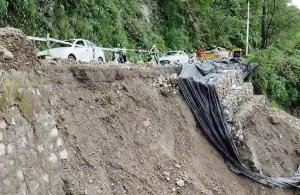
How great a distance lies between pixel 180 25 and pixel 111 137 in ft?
83.0

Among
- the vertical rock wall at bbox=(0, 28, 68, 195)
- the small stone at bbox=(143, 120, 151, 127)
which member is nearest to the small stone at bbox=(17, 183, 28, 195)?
the vertical rock wall at bbox=(0, 28, 68, 195)

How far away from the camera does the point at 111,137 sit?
29.3ft

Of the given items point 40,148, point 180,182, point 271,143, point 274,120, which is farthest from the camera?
point 274,120

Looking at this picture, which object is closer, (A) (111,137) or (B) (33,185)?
(B) (33,185)

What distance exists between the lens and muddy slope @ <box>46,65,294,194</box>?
7.83 metres

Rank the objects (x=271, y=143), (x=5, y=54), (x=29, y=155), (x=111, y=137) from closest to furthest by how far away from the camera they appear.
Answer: (x=29, y=155), (x=5, y=54), (x=111, y=137), (x=271, y=143)

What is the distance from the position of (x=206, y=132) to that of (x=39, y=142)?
6267 millimetres

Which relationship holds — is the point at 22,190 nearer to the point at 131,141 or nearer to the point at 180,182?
the point at 131,141

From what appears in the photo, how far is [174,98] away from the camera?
A: 39.8 ft

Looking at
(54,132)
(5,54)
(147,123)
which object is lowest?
(147,123)

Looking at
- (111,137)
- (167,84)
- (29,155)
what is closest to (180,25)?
(167,84)

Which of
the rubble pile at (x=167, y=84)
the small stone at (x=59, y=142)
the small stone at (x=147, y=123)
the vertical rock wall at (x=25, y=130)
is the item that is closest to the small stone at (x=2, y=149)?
the vertical rock wall at (x=25, y=130)

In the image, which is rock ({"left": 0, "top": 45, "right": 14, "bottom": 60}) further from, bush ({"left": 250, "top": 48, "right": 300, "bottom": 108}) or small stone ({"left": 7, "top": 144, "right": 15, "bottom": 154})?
bush ({"left": 250, "top": 48, "right": 300, "bottom": 108})

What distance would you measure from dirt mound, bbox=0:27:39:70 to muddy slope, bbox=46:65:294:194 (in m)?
1.05
